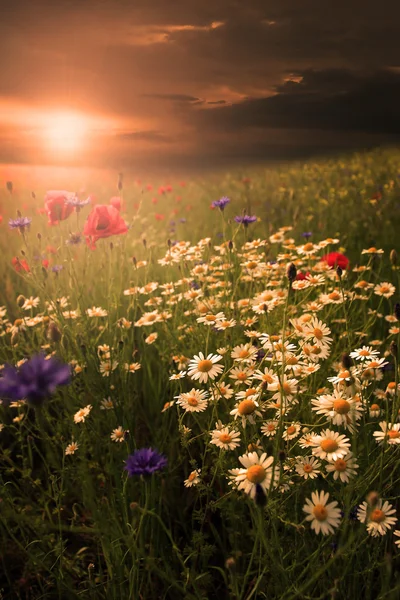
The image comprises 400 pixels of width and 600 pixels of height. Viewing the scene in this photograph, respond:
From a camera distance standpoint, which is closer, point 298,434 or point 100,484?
point 298,434

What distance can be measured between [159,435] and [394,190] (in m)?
4.04

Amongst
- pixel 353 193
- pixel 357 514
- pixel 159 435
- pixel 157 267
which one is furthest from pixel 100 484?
pixel 353 193

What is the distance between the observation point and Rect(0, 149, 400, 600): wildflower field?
3.76ft

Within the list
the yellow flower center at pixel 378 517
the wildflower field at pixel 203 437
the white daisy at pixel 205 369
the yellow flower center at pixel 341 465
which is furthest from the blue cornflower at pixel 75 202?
the yellow flower center at pixel 378 517

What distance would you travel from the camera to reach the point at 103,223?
7.49 feet

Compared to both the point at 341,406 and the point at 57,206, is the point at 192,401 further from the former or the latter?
the point at 57,206

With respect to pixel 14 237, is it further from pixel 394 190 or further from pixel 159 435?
pixel 394 190

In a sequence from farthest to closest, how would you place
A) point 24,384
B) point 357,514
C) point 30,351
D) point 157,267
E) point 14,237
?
point 14,237 → point 157,267 → point 30,351 → point 357,514 → point 24,384

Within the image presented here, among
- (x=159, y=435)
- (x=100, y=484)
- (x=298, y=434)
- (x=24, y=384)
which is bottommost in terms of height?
(x=100, y=484)

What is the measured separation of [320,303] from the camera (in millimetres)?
1938

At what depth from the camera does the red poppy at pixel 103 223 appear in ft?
7.36

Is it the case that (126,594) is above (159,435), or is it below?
below

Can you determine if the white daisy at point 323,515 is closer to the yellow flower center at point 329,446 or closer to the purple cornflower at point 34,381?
Result: the yellow flower center at point 329,446

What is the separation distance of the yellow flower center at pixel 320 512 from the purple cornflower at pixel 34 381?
59 centimetres
